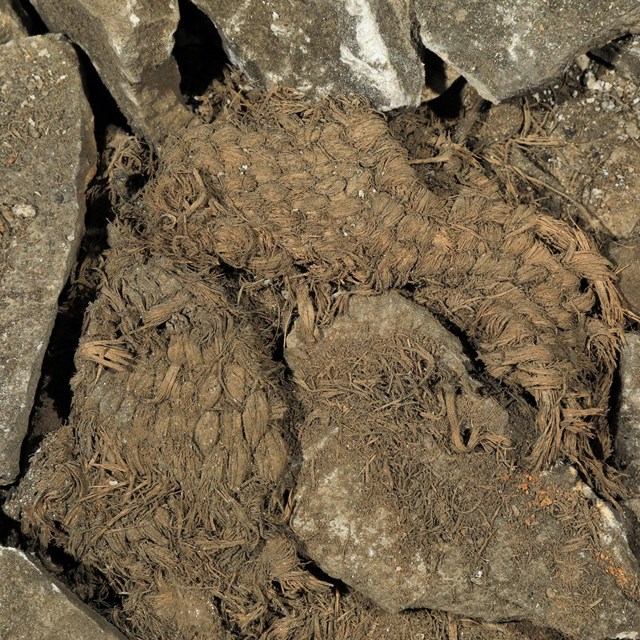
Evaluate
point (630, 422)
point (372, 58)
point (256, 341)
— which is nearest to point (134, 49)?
point (372, 58)

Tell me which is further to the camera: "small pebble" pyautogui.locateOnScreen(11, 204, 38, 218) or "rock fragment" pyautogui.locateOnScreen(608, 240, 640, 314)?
"rock fragment" pyautogui.locateOnScreen(608, 240, 640, 314)

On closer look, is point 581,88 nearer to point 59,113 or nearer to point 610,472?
point 610,472

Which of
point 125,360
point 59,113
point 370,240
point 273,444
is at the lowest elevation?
point 273,444

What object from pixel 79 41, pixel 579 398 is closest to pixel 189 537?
pixel 579 398

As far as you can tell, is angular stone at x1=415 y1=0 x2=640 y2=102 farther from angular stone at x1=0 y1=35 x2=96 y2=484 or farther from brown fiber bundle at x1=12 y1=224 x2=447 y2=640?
angular stone at x1=0 y1=35 x2=96 y2=484

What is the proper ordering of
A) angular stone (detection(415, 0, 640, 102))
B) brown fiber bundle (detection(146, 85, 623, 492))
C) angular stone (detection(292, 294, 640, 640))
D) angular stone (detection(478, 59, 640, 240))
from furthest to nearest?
angular stone (detection(478, 59, 640, 240)) < brown fiber bundle (detection(146, 85, 623, 492)) < angular stone (detection(415, 0, 640, 102)) < angular stone (detection(292, 294, 640, 640))

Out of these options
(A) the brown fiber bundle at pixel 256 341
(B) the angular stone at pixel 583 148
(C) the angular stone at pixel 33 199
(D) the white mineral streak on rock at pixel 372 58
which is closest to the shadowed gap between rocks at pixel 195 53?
(A) the brown fiber bundle at pixel 256 341

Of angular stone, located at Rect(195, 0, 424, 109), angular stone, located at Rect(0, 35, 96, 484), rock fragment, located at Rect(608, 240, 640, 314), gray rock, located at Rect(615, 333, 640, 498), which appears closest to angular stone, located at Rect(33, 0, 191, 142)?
angular stone, located at Rect(0, 35, 96, 484)
